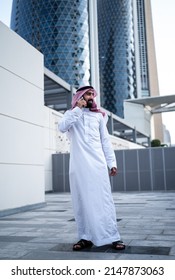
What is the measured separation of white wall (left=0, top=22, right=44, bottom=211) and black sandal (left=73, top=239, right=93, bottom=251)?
463 cm

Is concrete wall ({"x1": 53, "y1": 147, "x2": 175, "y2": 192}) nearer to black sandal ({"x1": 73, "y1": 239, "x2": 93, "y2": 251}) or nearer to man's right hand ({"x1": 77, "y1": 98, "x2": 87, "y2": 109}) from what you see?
black sandal ({"x1": 73, "y1": 239, "x2": 93, "y2": 251})

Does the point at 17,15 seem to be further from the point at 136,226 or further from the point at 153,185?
the point at 136,226

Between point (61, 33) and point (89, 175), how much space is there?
77.8m

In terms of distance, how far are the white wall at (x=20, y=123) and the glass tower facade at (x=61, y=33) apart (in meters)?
61.4

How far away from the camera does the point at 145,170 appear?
59.6 ft

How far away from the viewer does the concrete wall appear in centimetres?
1788

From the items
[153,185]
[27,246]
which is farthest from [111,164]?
[153,185]

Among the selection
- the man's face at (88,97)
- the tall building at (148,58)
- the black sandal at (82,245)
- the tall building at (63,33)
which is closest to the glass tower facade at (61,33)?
the tall building at (63,33)

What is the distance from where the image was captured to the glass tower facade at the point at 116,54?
333 ft

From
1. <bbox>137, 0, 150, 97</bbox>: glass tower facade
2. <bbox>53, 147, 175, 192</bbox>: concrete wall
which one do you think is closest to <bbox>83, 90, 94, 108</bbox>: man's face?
<bbox>53, 147, 175, 192</bbox>: concrete wall

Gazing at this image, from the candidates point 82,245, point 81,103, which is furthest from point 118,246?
point 81,103

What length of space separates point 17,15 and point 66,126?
88.0 m

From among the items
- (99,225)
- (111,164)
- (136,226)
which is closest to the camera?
(99,225)

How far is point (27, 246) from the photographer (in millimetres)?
4359
